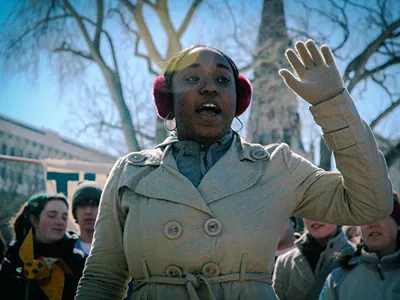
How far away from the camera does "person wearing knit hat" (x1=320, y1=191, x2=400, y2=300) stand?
334cm

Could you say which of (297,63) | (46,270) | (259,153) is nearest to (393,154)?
(46,270)

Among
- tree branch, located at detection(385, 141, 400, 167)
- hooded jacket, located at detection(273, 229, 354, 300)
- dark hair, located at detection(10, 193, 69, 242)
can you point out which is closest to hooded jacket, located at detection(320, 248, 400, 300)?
hooded jacket, located at detection(273, 229, 354, 300)

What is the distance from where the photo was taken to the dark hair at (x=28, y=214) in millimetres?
4207

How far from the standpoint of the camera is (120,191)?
6.91 feet

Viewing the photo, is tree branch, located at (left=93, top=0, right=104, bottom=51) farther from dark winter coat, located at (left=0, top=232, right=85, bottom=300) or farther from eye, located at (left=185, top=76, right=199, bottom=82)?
eye, located at (left=185, top=76, right=199, bottom=82)

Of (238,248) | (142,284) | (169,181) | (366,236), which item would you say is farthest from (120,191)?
(366,236)

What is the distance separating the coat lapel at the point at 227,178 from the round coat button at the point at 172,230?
0.14m

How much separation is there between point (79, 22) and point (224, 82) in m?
9.28

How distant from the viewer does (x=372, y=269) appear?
345 centimetres

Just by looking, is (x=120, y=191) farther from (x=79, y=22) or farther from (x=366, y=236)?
(x=79, y=22)

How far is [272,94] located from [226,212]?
796 centimetres

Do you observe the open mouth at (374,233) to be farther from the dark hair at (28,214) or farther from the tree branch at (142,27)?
the tree branch at (142,27)

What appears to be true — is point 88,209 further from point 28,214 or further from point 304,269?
point 304,269

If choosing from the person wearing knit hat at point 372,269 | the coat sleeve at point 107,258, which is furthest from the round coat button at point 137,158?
the person wearing knit hat at point 372,269
